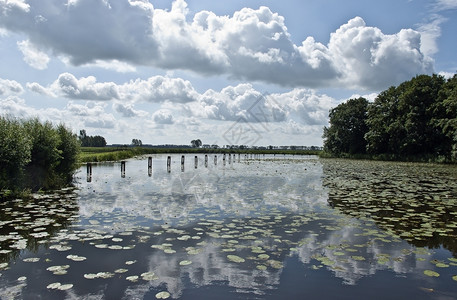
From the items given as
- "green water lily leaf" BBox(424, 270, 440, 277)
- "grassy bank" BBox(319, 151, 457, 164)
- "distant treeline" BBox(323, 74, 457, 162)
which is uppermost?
"distant treeline" BBox(323, 74, 457, 162)

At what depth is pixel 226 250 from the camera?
A: 21.3 feet

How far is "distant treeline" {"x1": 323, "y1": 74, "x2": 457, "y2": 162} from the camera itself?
42188 millimetres

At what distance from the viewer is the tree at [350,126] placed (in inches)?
2608

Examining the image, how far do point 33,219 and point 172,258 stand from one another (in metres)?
5.07

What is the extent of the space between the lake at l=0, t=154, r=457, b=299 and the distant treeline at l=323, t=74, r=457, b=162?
36747 millimetres

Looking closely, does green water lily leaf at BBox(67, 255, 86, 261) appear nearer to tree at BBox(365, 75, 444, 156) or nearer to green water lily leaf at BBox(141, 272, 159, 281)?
green water lily leaf at BBox(141, 272, 159, 281)

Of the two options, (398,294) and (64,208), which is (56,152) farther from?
(398,294)

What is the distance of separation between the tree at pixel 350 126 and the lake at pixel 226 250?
57.3 meters

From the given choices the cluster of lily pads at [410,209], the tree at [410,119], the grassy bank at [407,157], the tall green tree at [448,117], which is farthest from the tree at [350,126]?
the cluster of lily pads at [410,209]

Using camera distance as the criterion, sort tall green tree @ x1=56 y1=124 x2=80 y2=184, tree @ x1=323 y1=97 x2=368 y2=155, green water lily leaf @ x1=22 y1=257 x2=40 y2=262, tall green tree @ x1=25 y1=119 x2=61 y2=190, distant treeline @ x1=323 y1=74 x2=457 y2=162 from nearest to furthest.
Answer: green water lily leaf @ x1=22 y1=257 x2=40 y2=262 < tall green tree @ x1=25 y1=119 x2=61 y2=190 < tall green tree @ x1=56 y1=124 x2=80 y2=184 < distant treeline @ x1=323 y1=74 x2=457 y2=162 < tree @ x1=323 y1=97 x2=368 y2=155

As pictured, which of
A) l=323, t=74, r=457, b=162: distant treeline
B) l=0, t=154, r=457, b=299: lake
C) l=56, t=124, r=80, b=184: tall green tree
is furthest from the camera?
l=323, t=74, r=457, b=162: distant treeline

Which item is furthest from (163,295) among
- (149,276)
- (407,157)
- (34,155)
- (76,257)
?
(407,157)

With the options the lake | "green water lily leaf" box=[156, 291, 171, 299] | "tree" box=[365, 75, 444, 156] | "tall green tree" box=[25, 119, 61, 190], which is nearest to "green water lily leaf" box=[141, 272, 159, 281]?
the lake

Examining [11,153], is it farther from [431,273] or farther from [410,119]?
[410,119]
